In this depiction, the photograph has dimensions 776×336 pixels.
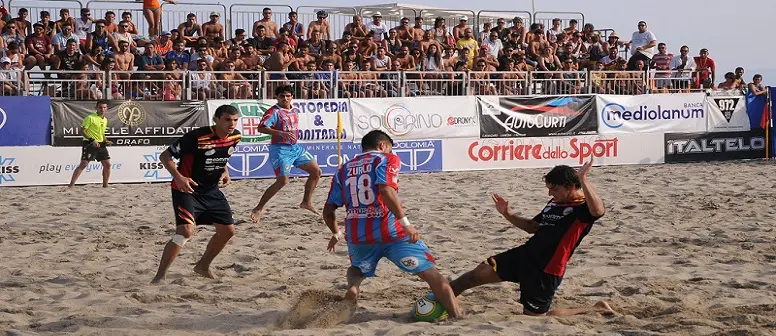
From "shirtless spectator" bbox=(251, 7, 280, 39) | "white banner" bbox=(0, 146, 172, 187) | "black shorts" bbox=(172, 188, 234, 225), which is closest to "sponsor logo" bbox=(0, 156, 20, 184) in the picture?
"white banner" bbox=(0, 146, 172, 187)

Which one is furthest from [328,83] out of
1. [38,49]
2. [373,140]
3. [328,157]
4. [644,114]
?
[373,140]

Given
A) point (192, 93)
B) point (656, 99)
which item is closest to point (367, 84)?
point (192, 93)

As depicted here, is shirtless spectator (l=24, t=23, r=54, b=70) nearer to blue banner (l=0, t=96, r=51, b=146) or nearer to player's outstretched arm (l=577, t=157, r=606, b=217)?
blue banner (l=0, t=96, r=51, b=146)

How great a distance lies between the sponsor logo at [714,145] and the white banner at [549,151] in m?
0.35

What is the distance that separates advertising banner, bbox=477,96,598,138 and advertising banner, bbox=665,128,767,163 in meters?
1.81

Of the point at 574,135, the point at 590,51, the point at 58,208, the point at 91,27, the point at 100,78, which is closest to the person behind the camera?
the point at 58,208

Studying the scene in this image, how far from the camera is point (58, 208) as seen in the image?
40.2ft

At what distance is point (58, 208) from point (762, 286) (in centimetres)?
860

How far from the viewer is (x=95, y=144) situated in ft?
48.6

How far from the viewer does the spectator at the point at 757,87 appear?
19.8 metres

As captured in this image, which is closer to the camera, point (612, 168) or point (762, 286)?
point (762, 286)

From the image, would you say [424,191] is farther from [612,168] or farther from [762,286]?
[762,286]

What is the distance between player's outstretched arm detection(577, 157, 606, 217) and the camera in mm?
5449

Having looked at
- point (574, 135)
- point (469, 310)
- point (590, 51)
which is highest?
point (590, 51)
